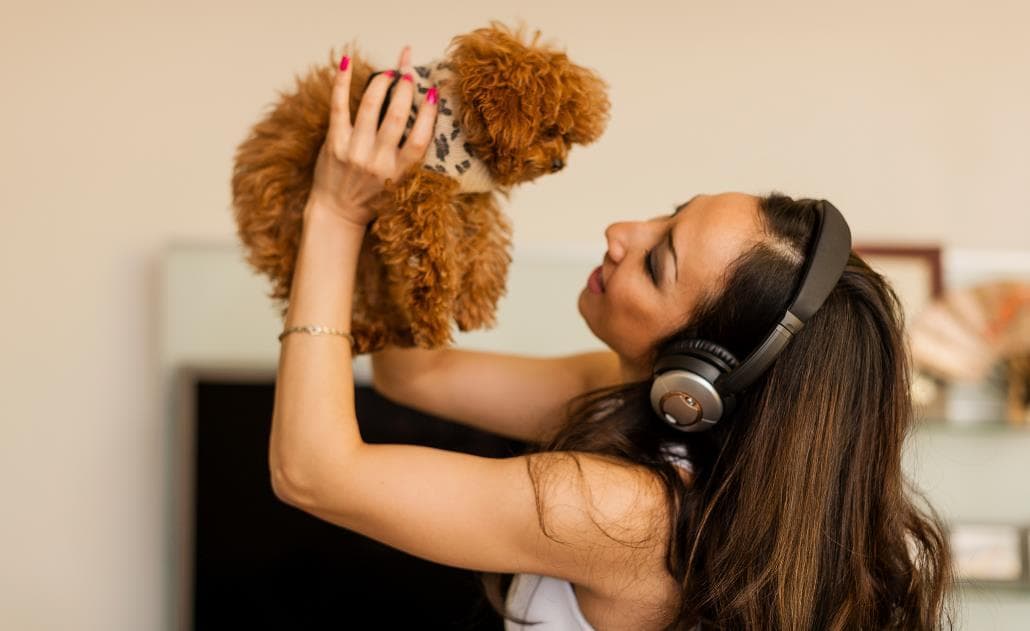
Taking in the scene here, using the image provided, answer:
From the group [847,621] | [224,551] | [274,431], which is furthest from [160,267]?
[847,621]

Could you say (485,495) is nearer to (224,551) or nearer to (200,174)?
(224,551)

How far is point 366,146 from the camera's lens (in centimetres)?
105

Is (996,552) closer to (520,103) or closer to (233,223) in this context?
(520,103)

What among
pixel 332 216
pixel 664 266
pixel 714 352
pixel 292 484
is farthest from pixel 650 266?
pixel 292 484

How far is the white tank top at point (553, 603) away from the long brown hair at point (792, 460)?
0.03m

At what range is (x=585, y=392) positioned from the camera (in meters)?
1.41

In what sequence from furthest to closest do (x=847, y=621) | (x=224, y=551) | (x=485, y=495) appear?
(x=224, y=551)
(x=847, y=621)
(x=485, y=495)

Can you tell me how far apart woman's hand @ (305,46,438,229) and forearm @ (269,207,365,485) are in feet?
0.10

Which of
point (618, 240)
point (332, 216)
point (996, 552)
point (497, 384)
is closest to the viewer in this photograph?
point (332, 216)

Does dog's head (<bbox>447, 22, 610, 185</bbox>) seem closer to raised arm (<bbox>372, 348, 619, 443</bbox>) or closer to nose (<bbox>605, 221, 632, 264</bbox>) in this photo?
nose (<bbox>605, 221, 632, 264</bbox>)

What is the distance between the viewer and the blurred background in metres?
2.01

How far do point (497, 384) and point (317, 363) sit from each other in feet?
1.47

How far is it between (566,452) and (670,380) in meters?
0.14

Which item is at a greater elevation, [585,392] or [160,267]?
[160,267]
